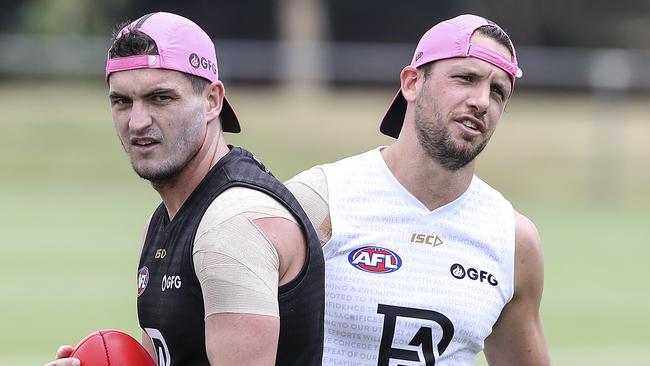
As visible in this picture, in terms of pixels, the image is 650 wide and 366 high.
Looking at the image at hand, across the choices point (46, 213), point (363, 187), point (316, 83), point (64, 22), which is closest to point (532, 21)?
point (316, 83)

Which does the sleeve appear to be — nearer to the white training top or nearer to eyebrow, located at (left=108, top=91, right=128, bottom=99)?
the white training top

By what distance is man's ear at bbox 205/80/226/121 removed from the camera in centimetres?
453

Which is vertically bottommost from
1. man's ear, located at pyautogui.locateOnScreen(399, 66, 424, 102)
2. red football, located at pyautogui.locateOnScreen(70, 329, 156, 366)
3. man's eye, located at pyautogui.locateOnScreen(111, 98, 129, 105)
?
red football, located at pyautogui.locateOnScreen(70, 329, 156, 366)

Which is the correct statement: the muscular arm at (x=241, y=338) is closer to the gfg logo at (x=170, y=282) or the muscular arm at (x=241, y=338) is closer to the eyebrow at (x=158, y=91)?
the gfg logo at (x=170, y=282)

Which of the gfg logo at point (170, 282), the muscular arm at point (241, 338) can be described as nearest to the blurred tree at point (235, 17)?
the gfg logo at point (170, 282)

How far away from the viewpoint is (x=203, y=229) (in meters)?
4.20

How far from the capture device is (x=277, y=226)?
419 centimetres

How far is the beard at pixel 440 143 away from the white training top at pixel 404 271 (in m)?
0.21

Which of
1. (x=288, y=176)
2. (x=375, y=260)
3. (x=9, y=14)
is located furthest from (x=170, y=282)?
(x=9, y=14)

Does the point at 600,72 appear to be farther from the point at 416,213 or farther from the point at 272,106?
the point at 416,213

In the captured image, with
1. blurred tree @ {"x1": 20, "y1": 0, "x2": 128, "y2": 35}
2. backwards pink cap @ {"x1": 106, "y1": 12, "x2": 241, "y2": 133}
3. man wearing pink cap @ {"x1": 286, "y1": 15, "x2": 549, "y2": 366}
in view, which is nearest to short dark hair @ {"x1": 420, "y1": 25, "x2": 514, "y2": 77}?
man wearing pink cap @ {"x1": 286, "y1": 15, "x2": 549, "y2": 366}

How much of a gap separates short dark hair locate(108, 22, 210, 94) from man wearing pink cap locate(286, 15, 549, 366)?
1.11 meters

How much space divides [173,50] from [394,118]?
168cm

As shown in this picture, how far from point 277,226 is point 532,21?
32.0 metres
